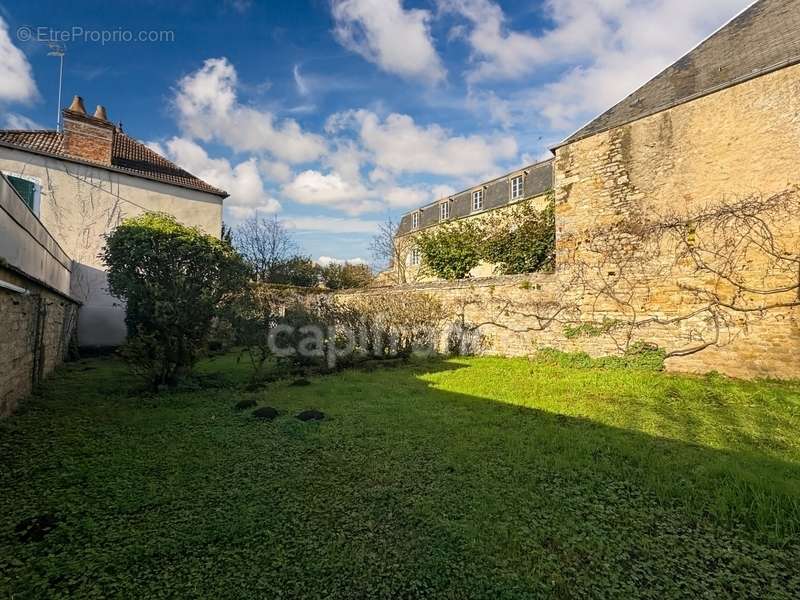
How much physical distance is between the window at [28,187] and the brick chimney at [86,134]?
1.52 metres

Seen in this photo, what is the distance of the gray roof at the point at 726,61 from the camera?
291 inches

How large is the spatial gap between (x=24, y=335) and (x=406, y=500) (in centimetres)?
631

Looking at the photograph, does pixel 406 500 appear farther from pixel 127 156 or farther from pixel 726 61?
pixel 127 156

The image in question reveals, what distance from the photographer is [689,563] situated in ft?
7.73

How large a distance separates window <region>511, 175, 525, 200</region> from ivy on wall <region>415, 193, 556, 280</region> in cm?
405

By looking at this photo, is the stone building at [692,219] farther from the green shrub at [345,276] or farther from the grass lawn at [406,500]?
the green shrub at [345,276]

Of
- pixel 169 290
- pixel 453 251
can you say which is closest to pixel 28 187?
pixel 169 290

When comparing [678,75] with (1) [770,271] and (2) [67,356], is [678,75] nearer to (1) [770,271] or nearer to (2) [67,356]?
(1) [770,271]

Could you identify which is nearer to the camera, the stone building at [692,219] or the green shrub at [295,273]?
the stone building at [692,219]

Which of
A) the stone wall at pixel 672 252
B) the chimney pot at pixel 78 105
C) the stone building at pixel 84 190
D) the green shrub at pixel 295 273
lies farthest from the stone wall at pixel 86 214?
the stone wall at pixel 672 252

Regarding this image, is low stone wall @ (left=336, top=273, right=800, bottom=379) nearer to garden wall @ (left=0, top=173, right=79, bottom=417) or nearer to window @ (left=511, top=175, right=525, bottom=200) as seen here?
garden wall @ (left=0, top=173, right=79, bottom=417)

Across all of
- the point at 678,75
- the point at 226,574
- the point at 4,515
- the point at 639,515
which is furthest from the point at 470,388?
the point at 678,75

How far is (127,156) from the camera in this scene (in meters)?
14.4

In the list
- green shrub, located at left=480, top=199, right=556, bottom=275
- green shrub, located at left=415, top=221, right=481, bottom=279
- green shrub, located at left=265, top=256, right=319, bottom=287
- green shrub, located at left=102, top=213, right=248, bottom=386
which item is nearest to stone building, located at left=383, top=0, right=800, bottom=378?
green shrub, located at left=480, top=199, right=556, bottom=275
